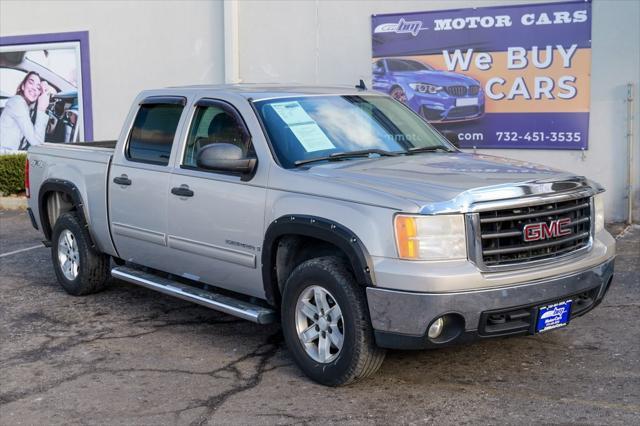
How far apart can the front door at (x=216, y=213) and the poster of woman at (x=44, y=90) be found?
9136mm

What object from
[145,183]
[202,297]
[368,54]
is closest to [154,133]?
[145,183]

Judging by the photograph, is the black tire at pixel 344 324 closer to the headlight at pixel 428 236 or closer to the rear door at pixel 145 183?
the headlight at pixel 428 236

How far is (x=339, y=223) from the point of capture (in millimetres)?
5230

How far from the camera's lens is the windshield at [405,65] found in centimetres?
1219

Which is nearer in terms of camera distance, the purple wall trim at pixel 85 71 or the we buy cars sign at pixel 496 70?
the we buy cars sign at pixel 496 70

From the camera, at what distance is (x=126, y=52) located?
14688mm

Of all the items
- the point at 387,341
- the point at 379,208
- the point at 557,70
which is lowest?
the point at 387,341

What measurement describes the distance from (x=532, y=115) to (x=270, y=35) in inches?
161

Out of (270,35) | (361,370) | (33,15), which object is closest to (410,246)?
(361,370)

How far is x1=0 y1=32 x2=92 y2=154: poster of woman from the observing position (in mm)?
15281

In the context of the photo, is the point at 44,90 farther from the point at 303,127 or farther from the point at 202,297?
the point at 303,127

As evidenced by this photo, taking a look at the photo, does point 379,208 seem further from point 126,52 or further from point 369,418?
point 126,52

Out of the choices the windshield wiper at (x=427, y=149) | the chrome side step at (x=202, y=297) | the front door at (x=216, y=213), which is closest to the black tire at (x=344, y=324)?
the chrome side step at (x=202, y=297)

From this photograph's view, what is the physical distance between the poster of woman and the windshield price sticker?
9618 mm
